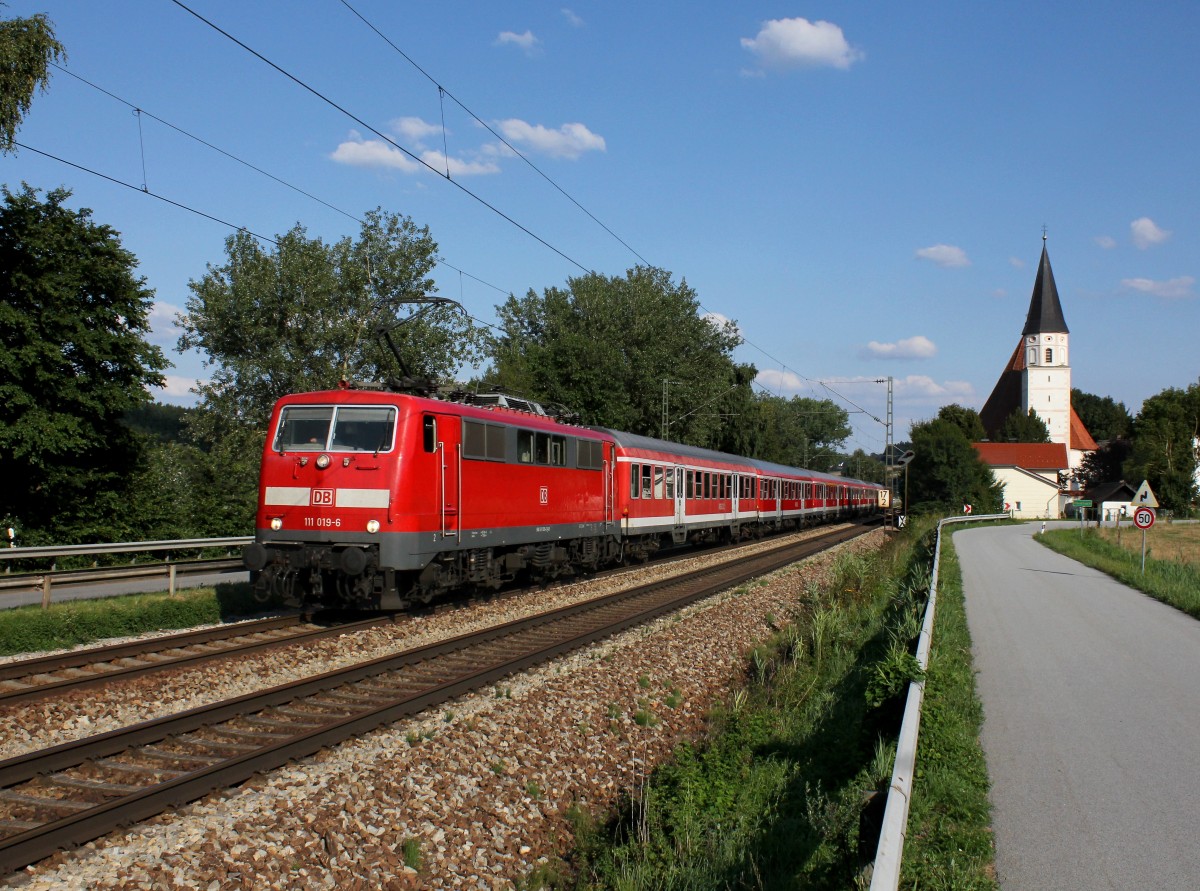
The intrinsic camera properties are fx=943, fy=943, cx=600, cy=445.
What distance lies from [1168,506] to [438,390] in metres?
89.7

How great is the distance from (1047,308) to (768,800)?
120 metres

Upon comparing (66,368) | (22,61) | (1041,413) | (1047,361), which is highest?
(1047,361)

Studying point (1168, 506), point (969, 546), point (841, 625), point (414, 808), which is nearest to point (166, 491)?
point (841, 625)

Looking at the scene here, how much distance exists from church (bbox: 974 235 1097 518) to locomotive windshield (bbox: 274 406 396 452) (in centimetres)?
8046

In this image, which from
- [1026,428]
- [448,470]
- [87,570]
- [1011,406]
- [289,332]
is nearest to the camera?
[448,470]

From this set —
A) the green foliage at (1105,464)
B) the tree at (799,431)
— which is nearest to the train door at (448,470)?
the tree at (799,431)

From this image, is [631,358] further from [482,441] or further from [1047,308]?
[1047,308]

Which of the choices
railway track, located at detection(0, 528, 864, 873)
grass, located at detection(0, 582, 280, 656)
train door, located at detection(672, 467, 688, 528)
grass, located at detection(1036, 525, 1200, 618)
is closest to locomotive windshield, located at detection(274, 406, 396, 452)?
grass, located at detection(0, 582, 280, 656)

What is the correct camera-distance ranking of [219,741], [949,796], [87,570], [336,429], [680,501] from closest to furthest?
[949,796] < [219,741] < [336,429] < [87,570] < [680,501]

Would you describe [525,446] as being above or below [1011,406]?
below

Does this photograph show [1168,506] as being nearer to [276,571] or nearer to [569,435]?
[569,435]

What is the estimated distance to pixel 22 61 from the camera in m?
15.4

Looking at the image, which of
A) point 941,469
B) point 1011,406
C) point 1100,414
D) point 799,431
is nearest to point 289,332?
point 941,469

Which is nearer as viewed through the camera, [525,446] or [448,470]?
[448,470]
